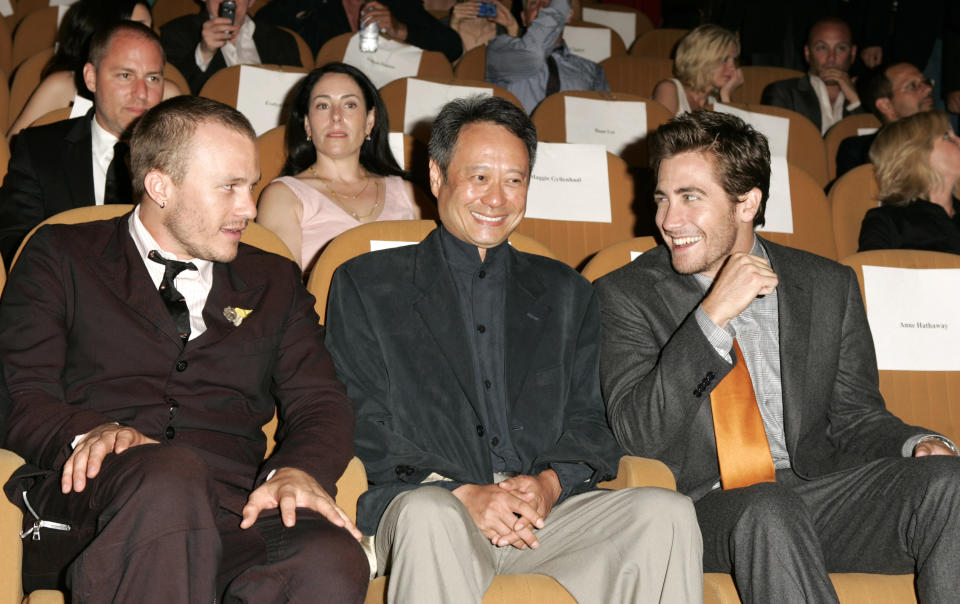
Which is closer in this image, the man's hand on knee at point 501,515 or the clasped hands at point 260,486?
the clasped hands at point 260,486

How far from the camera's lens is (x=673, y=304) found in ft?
8.02

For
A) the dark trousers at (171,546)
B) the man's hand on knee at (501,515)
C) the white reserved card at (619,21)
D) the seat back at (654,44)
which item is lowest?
the man's hand on knee at (501,515)

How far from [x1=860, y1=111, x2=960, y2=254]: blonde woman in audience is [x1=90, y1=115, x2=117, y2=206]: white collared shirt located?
265cm

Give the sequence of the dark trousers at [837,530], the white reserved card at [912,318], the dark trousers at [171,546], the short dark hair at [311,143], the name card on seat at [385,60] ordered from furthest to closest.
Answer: the name card on seat at [385,60] → the short dark hair at [311,143] → the white reserved card at [912,318] → the dark trousers at [837,530] → the dark trousers at [171,546]

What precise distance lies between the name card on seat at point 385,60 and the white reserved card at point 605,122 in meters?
0.99

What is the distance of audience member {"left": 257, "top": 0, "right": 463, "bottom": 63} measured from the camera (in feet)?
17.7

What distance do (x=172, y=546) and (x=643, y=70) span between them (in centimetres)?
459

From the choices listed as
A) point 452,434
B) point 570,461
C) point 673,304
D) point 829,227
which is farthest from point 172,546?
point 829,227

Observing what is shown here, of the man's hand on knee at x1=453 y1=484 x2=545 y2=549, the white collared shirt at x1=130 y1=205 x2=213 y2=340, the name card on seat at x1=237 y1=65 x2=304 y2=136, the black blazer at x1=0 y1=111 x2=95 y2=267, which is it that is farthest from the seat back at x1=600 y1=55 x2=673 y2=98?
the man's hand on knee at x1=453 y1=484 x2=545 y2=549

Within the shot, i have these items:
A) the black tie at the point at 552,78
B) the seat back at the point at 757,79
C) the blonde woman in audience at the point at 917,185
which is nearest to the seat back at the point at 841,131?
the seat back at the point at 757,79

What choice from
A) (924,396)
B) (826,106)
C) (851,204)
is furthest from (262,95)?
(826,106)

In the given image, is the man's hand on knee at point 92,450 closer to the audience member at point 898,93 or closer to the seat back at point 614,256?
the seat back at point 614,256

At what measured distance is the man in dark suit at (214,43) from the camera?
14.4ft

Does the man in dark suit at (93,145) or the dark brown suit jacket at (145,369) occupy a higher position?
the man in dark suit at (93,145)
